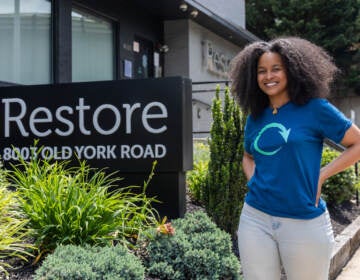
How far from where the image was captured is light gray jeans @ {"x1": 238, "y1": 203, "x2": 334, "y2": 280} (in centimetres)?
243

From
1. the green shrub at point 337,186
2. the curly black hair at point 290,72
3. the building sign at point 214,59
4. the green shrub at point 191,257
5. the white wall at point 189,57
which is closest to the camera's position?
the curly black hair at point 290,72

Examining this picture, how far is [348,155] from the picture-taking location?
2533 mm

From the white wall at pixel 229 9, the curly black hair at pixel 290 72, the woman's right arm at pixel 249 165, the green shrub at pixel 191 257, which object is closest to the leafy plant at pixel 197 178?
the green shrub at pixel 191 257

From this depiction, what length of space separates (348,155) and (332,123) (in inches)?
7.6

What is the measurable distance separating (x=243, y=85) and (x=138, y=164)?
8.11 feet

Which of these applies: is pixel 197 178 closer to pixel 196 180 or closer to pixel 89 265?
pixel 196 180

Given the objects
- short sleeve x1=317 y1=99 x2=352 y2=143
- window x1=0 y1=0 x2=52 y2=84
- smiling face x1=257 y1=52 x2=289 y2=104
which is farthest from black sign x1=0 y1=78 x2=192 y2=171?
window x1=0 y1=0 x2=52 y2=84

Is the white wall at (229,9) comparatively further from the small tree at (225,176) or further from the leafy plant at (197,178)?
the small tree at (225,176)

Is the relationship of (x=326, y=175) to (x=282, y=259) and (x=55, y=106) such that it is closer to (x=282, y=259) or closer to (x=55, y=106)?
(x=282, y=259)

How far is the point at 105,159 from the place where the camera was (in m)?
5.24

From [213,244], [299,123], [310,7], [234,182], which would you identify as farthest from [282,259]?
[310,7]

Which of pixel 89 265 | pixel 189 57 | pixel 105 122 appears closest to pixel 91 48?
pixel 189 57

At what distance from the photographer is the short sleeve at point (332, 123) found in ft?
8.11

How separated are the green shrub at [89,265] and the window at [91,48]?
6.70 m
